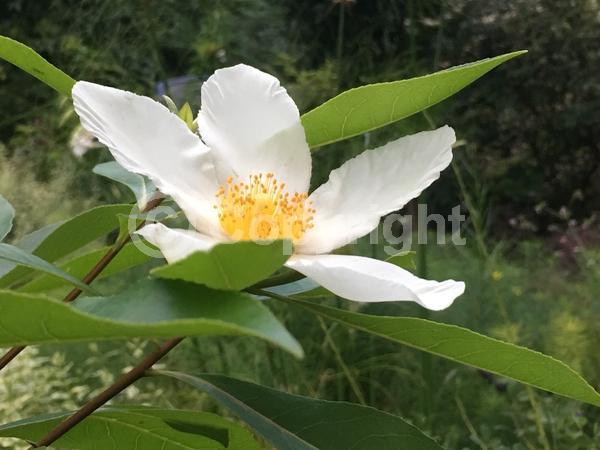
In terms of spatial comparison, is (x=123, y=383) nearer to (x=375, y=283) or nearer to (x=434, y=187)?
(x=375, y=283)

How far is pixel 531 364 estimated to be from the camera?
0.38 m

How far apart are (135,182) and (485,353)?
0.24 metres

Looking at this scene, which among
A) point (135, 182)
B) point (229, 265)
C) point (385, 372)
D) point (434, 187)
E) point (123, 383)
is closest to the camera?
point (229, 265)

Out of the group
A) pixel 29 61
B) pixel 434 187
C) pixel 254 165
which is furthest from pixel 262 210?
pixel 434 187

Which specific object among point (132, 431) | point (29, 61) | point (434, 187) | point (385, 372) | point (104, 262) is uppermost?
point (29, 61)

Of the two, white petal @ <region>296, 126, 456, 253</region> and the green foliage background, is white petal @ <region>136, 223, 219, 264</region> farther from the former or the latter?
the green foliage background

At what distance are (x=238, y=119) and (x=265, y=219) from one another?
0.06 m

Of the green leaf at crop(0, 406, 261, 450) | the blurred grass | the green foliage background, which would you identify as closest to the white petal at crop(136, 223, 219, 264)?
the green leaf at crop(0, 406, 261, 450)

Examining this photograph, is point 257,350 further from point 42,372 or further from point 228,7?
point 228,7

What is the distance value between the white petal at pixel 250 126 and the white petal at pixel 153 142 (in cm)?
2

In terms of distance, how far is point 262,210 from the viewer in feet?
1.45

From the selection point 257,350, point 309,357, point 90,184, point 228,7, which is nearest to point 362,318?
point 309,357

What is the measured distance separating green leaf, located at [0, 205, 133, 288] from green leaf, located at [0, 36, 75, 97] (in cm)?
11

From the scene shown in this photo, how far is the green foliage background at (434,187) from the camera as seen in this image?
1723mm
